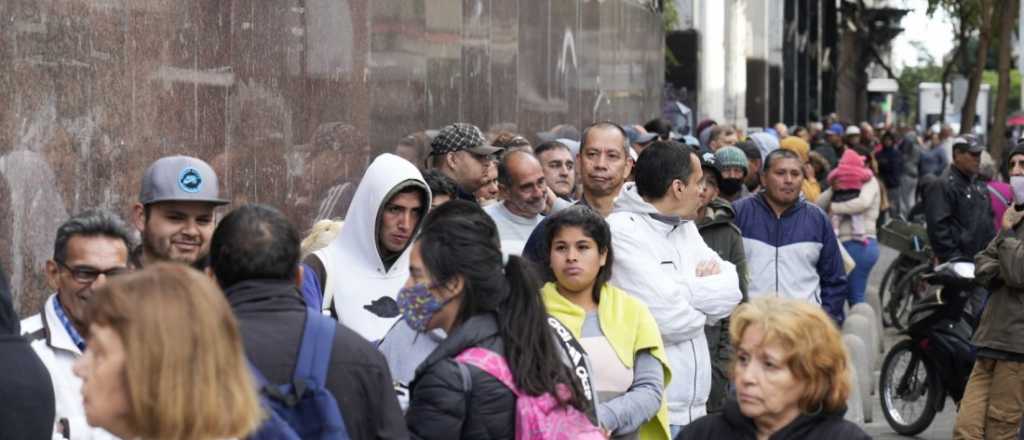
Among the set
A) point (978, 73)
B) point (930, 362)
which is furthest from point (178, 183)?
point (978, 73)

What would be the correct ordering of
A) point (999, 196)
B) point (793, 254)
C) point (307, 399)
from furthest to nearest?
1. point (999, 196)
2. point (793, 254)
3. point (307, 399)

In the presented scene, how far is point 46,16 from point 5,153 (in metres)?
0.55

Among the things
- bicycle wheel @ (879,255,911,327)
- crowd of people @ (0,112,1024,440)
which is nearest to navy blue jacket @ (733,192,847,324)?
crowd of people @ (0,112,1024,440)

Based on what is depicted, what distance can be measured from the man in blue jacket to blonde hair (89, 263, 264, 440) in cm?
712

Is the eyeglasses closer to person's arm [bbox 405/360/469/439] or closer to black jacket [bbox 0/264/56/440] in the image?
black jacket [bbox 0/264/56/440]

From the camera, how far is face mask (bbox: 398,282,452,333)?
16.2 feet

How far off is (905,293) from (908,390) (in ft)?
19.3

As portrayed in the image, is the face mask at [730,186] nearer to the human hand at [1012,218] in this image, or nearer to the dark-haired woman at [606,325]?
the human hand at [1012,218]

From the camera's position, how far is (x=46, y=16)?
643cm

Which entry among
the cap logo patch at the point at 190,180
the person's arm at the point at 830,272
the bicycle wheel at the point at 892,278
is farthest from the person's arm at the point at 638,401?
the bicycle wheel at the point at 892,278

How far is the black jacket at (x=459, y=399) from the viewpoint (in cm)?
472

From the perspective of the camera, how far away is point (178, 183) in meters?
5.97

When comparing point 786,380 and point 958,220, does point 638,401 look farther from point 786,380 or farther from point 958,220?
point 958,220

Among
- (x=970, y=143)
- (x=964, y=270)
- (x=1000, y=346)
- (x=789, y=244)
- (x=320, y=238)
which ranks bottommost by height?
(x=1000, y=346)
